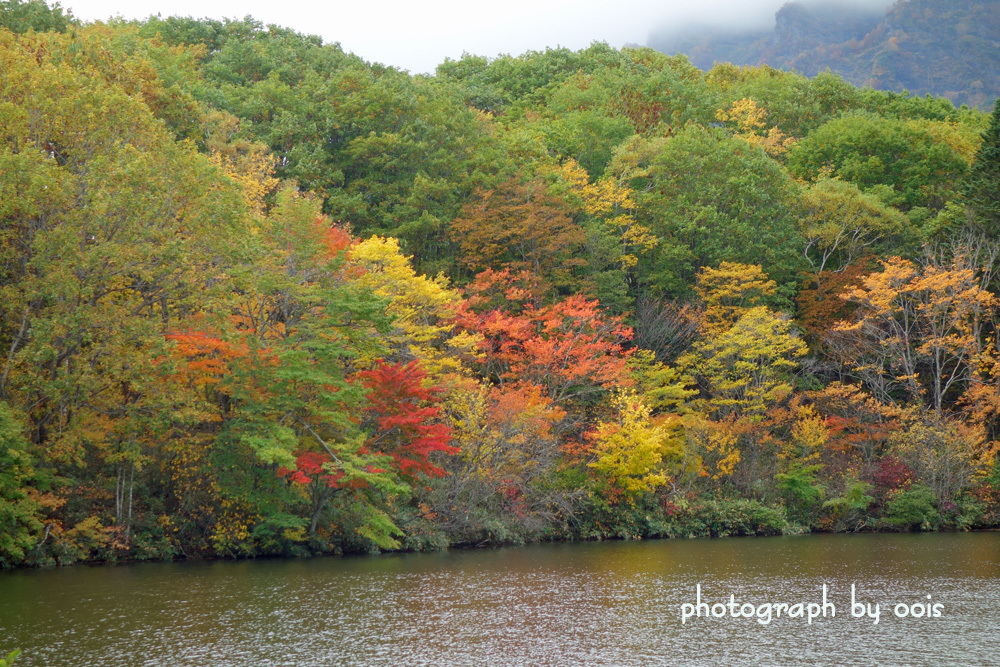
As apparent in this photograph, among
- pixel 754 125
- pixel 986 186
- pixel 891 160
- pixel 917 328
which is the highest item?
pixel 754 125

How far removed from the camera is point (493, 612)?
17.2m

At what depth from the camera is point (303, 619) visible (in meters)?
16.5

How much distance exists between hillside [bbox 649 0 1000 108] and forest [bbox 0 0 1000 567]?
5039 cm

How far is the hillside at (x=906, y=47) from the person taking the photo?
99.9 m

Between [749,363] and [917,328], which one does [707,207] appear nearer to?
[749,363]

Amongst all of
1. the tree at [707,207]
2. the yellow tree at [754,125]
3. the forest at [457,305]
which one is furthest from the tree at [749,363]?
the yellow tree at [754,125]

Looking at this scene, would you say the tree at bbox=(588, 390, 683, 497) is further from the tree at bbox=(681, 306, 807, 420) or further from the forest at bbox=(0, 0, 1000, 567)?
the tree at bbox=(681, 306, 807, 420)

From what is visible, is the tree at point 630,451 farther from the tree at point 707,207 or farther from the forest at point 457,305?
the tree at point 707,207

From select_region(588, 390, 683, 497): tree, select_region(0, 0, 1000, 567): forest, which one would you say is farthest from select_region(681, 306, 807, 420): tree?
select_region(588, 390, 683, 497): tree

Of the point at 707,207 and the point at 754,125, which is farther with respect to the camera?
the point at 754,125

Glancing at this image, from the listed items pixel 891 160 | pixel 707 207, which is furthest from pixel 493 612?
pixel 891 160

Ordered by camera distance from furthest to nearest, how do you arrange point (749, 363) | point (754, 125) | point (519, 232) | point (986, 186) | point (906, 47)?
point (906, 47) → point (754, 125) → point (986, 186) → point (519, 232) → point (749, 363)

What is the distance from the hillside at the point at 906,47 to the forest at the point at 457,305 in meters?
50.4

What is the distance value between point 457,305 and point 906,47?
93339 mm
